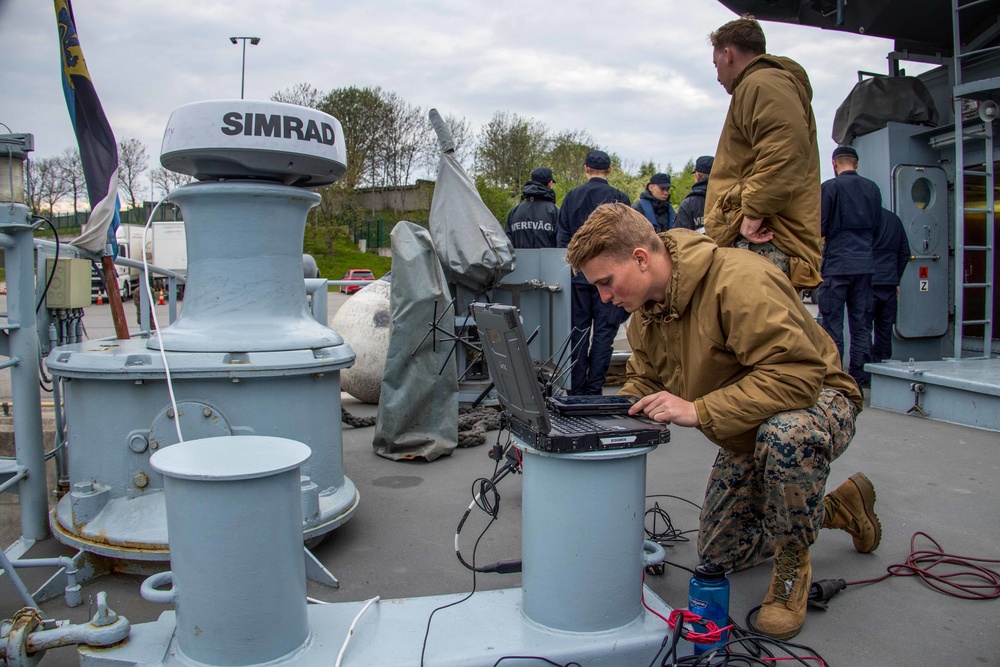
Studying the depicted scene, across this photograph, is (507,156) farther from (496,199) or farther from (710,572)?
(710,572)

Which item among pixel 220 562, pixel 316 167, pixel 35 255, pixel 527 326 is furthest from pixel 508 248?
pixel 220 562

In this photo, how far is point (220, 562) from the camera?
1.92 meters

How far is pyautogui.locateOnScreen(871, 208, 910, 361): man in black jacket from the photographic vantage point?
6.69m

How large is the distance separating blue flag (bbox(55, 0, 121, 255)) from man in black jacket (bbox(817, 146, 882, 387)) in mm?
5271

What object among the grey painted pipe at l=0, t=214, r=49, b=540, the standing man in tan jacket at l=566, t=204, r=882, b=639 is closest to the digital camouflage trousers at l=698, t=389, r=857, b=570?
the standing man in tan jacket at l=566, t=204, r=882, b=639

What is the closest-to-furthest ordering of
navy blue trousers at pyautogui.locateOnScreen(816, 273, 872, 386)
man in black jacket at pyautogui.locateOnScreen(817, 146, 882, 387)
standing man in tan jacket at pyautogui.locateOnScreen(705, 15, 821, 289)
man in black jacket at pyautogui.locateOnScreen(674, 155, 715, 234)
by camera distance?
standing man in tan jacket at pyautogui.locateOnScreen(705, 15, 821, 289) → man in black jacket at pyautogui.locateOnScreen(817, 146, 882, 387) → navy blue trousers at pyautogui.locateOnScreen(816, 273, 872, 386) → man in black jacket at pyautogui.locateOnScreen(674, 155, 715, 234)

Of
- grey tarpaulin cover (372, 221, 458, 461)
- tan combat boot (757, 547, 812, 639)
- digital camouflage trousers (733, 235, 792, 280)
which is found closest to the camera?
tan combat boot (757, 547, 812, 639)

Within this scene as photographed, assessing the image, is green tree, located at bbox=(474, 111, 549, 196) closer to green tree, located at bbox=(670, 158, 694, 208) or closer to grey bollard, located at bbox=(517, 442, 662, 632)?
green tree, located at bbox=(670, 158, 694, 208)

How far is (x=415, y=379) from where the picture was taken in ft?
15.3

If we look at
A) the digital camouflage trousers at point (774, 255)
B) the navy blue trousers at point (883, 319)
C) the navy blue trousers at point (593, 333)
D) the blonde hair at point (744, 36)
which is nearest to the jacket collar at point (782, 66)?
the blonde hair at point (744, 36)

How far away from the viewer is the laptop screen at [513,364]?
2061 millimetres

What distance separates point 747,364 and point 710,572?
2.12ft

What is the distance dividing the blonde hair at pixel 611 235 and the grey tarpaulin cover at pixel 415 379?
250 cm

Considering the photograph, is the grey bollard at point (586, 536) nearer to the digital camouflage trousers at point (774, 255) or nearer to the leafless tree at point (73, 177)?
the digital camouflage trousers at point (774, 255)
